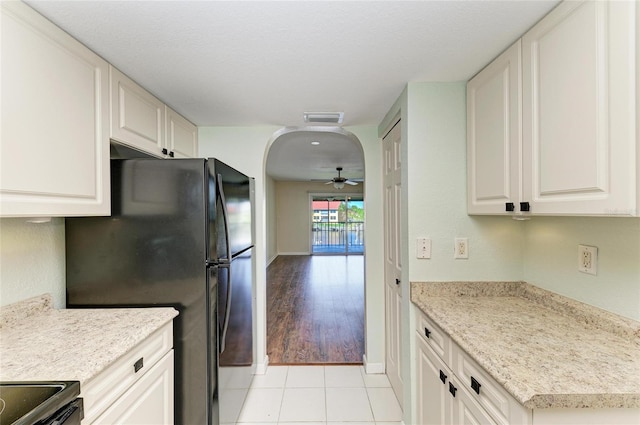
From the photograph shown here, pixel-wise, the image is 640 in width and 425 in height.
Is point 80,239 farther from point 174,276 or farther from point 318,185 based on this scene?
point 318,185

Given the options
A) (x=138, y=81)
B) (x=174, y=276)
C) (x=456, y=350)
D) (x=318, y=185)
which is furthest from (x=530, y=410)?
(x=318, y=185)

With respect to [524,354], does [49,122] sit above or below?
above

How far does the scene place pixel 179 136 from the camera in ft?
7.34

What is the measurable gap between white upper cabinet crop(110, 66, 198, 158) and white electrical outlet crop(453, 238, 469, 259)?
6.54 feet

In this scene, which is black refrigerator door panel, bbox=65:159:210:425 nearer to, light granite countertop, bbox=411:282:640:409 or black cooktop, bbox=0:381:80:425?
black cooktop, bbox=0:381:80:425

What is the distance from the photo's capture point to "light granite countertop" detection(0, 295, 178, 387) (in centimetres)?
91

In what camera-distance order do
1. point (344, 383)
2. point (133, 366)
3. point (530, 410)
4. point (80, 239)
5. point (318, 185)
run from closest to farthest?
1. point (530, 410)
2. point (133, 366)
3. point (80, 239)
4. point (344, 383)
5. point (318, 185)

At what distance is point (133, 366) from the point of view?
1158mm

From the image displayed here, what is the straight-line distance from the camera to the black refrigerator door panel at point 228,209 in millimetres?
1570

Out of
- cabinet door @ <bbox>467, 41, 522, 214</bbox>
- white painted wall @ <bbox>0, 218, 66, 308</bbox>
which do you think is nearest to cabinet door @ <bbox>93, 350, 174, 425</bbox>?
white painted wall @ <bbox>0, 218, 66, 308</bbox>

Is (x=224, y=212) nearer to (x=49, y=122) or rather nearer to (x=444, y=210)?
(x=49, y=122)

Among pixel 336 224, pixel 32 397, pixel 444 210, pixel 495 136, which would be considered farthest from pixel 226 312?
pixel 336 224

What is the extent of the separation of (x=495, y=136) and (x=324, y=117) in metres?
1.29

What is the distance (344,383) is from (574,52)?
2544 mm
